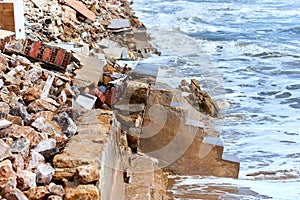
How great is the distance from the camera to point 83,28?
32.2ft

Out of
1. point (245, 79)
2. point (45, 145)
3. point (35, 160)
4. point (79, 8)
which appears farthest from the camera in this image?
point (79, 8)

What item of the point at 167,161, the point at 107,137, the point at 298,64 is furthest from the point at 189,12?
the point at 107,137

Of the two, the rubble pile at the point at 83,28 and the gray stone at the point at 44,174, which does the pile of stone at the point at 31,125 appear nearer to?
the gray stone at the point at 44,174

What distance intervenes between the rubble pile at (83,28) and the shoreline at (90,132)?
93 cm

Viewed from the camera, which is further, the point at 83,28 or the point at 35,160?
the point at 83,28

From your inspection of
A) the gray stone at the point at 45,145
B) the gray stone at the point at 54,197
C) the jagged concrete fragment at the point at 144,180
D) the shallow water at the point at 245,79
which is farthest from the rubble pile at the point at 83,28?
the gray stone at the point at 54,197

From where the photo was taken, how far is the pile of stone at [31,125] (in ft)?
8.19

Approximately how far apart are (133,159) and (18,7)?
2911mm

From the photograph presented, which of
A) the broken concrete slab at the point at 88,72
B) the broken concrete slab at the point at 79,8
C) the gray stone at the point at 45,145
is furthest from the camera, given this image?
the broken concrete slab at the point at 79,8

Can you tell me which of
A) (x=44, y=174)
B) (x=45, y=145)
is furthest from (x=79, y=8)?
(x=44, y=174)

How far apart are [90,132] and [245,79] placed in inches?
276

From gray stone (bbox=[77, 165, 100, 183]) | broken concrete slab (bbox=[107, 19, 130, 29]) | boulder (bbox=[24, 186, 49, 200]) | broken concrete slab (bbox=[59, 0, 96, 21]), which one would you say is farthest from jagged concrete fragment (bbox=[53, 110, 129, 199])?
broken concrete slab (bbox=[107, 19, 130, 29])

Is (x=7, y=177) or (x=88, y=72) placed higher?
(x=88, y=72)

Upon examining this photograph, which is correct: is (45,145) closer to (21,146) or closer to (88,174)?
(21,146)
